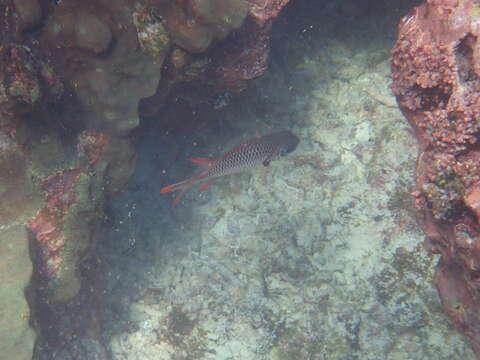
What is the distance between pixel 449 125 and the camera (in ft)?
10.5

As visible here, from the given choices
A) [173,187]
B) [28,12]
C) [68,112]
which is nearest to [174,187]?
[173,187]

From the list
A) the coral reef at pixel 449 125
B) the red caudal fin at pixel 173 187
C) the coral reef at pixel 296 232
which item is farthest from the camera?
the coral reef at pixel 296 232

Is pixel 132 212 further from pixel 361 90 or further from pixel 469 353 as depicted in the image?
pixel 469 353

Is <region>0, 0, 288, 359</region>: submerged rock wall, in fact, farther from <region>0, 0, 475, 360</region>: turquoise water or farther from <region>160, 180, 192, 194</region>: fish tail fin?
<region>160, 180, 192, 194</region>: fish tail fin

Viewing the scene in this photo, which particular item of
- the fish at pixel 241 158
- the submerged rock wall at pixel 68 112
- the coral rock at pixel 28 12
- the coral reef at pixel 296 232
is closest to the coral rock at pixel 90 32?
the submerged rock wall at pixel 68 112

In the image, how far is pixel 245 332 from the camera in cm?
490

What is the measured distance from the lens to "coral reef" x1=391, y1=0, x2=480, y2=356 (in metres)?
3.04

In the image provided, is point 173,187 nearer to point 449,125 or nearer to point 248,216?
point 248,216

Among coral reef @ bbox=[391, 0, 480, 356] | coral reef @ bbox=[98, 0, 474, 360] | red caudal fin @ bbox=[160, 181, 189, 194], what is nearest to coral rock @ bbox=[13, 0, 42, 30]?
red caudal fin @ bbox=[160, 181, 189, 194]

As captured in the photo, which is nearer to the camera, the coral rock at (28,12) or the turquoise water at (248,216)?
the coral rock at (28,12)

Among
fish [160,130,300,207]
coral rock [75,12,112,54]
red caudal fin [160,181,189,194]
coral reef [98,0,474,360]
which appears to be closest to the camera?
coral rock [75,12,112,54]

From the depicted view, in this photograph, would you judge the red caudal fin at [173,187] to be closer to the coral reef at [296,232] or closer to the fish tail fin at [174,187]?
the fish tail fin at [174,187]

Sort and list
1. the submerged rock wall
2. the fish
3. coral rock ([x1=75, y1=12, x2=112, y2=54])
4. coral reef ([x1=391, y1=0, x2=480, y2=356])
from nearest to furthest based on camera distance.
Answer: coral reef ([x1=391, y1=0, x2=480, y2=356]) → the submerged rock wall → coral rock ([x1=75, y1=12, x2=112, y2=54]) → the fish

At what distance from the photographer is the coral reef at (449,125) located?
9.98 ft
